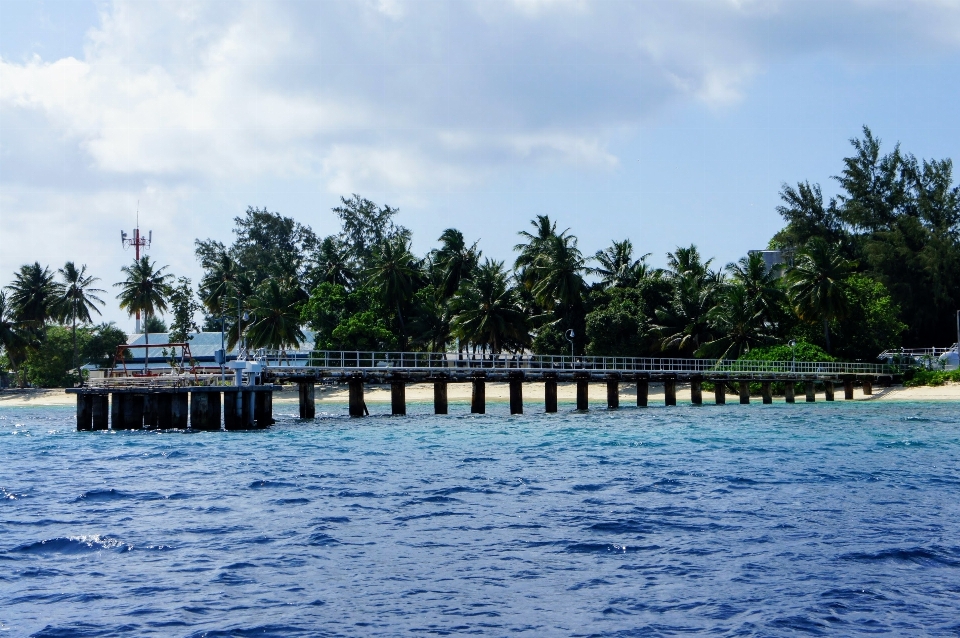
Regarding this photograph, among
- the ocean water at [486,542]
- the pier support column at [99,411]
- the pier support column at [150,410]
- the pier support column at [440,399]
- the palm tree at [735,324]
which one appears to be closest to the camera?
the ocean water at [486,542]

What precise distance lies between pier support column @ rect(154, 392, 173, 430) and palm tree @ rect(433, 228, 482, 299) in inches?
1932

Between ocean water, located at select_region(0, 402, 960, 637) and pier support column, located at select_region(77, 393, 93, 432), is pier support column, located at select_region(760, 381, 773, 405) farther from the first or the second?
pier support column, located at select_region(77, 393, 93, 432)

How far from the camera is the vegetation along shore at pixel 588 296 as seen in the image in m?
78.1

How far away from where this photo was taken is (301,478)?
2650 centimetres

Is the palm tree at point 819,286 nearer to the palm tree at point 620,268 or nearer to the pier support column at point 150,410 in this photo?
the palm tree at point 620,268

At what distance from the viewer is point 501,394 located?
294ft

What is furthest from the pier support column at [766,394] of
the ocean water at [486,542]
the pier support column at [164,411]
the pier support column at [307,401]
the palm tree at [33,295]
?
the palm tree at [33,295]

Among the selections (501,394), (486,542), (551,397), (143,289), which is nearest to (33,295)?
(143,289)

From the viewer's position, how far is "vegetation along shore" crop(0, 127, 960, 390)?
78.1 metres

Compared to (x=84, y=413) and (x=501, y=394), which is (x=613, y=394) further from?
(x=84, y=413)

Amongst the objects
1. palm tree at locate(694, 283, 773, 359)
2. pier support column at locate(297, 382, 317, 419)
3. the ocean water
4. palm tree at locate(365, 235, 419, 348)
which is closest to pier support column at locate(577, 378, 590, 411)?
pier support column at locate(297, 382, 317, 419)

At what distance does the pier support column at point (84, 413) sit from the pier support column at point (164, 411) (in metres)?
4.64

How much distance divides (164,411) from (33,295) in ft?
205

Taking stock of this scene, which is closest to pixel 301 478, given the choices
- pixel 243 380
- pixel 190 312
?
pixel 243 380
